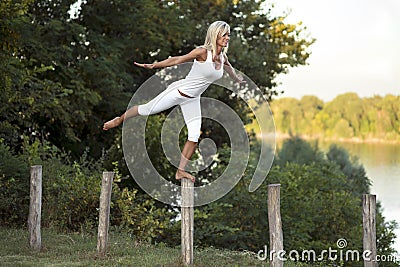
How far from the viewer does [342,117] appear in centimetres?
1953

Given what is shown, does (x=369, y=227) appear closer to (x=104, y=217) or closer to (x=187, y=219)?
(x=187, y=219)

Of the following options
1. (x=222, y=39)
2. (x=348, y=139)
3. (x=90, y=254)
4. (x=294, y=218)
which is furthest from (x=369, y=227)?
(x=348, y=139)

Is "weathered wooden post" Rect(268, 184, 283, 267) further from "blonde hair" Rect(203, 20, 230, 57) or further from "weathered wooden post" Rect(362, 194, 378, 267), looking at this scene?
Answer: "blonde hair" Rect(203, 20, 230, 57)

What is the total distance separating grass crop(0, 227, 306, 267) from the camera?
6527 millimetres

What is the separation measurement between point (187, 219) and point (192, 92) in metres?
1.30

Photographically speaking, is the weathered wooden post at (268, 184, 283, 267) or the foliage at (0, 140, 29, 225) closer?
the weathered wooden post at (268, 184, 283, 267)

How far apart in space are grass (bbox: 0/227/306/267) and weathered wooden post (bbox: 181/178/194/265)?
5.0 inches

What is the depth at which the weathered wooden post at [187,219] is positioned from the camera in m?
6.27

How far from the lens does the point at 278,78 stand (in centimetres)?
1722

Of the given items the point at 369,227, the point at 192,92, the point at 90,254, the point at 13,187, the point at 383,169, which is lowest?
the point at 90,254

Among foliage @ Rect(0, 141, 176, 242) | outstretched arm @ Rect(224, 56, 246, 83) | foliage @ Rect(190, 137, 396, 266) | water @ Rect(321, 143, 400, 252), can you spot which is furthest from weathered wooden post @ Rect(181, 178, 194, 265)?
water @ Rect(321, 143, 400, 252)

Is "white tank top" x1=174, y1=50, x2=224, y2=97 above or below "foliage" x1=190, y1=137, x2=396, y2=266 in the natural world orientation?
above

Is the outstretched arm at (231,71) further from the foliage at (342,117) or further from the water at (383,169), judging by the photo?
the foliage at (342,117)

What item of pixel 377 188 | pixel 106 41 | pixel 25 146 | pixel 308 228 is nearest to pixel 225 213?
pixel 308 228
